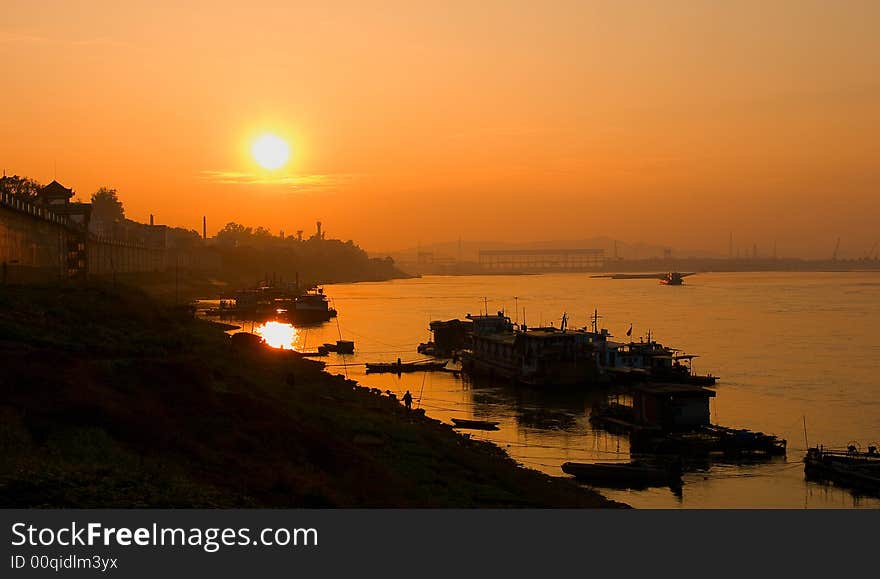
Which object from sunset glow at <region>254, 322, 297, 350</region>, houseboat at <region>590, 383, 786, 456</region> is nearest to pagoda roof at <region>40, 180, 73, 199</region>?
sunset glow at <region>254, 322, 297, 350</region>

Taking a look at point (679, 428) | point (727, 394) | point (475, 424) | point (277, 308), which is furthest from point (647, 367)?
point (277, 308)

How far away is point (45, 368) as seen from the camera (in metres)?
19.5

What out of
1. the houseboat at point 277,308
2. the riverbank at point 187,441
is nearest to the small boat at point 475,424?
the riverbank at point 187,441

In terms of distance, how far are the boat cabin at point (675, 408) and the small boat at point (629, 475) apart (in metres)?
7.01

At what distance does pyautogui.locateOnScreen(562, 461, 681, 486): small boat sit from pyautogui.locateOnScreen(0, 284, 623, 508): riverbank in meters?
1.75

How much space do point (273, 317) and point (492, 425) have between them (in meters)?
76.3

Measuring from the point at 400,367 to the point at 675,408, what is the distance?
27086 millimetres

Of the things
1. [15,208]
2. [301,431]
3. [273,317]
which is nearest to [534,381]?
[15,208]

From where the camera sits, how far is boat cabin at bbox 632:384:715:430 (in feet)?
122

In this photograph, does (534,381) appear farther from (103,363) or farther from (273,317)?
(273,317)

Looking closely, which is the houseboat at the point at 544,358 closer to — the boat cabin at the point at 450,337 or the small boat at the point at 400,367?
the small boat at the point at 400,367

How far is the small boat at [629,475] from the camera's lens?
29.8 m

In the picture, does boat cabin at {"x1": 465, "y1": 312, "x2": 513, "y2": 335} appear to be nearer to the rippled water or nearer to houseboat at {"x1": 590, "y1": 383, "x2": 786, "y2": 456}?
the rippled water

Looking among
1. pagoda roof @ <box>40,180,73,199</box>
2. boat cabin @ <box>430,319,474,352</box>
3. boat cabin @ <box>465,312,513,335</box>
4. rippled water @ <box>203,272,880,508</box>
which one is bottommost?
rippled water @ <box>203,272,880,508</box>
